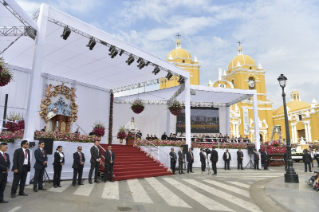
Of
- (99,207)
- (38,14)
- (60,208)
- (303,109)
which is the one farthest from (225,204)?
(303,109)

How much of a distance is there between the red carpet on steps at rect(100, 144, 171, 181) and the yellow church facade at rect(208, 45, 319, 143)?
88.7 ft

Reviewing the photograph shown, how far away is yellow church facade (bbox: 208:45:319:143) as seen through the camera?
38.0m

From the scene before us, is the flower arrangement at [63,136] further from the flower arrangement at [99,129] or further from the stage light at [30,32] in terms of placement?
the flower arrangement at [99,129]

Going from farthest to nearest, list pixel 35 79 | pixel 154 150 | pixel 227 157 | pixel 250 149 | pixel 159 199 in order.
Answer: pixel 250 149, pixel 227 157, pixel 154 150, pixel 35 79, pixel 159 199

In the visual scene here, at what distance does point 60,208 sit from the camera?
4.98 meters

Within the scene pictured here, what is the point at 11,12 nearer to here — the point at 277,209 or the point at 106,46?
the point at 106,46

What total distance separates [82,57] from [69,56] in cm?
67

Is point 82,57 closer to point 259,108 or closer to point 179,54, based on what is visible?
point 179,54

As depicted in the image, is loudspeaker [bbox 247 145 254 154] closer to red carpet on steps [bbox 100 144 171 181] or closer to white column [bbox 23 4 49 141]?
red carpet on steps [bbox 100 144 171 181]

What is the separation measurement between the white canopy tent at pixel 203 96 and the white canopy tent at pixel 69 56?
2.22 meters

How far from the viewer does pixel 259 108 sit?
4419 cm

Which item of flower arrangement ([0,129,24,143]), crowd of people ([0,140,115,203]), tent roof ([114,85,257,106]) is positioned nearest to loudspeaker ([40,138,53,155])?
crowd of people ([0,140,115,203])

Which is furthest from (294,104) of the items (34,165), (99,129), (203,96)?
(34,165)

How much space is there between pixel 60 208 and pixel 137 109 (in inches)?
498
